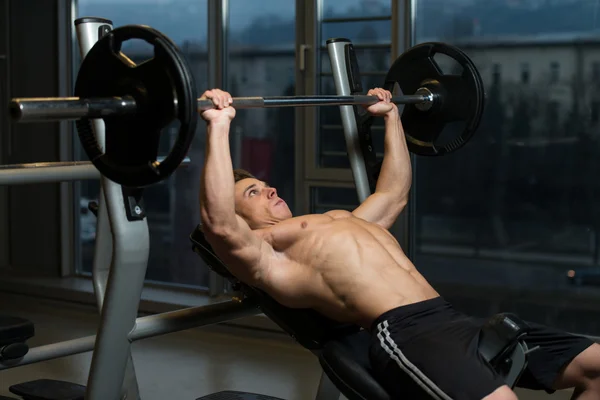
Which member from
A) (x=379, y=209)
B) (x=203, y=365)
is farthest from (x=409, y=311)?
(x=203, y=365)

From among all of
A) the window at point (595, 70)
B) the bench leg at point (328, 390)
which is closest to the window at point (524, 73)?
the window at point (595, 70)

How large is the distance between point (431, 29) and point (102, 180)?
8.22ft

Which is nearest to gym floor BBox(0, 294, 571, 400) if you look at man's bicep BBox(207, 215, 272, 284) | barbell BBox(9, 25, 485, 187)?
man's bicep BBox(207, 215, 272, 284)

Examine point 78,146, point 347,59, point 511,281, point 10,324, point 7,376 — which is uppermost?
point 347,59

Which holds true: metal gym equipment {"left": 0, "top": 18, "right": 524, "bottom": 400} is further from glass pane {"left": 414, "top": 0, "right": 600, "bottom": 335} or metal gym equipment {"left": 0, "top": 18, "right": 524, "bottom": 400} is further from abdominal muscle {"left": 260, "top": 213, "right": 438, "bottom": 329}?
glass pane {"left": 414, "top": 0, "right": 600, "bottom": 335}

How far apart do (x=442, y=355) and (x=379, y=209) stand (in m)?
0.74

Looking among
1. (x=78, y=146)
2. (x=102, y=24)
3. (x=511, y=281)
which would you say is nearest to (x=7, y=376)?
(x=78, y=146)

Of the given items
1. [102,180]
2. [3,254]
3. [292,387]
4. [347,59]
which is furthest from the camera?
[3,254]

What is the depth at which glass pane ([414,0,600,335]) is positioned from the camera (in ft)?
12.9

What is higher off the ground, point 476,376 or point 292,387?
point 476,376

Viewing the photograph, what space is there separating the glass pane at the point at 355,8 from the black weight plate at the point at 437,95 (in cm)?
138

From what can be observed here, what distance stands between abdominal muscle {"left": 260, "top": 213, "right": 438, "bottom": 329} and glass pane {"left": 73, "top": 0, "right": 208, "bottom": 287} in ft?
8.65

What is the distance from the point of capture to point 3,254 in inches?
216

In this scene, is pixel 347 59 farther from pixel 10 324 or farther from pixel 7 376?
pixel 7 376
